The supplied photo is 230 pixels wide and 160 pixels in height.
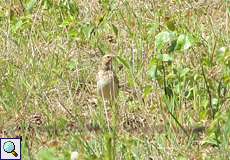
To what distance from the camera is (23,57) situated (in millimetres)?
5551

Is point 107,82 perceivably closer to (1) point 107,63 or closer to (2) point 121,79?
(1) point 107,63

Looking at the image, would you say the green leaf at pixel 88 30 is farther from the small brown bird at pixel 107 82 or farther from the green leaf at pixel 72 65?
the small brown bird at pixel 107 82

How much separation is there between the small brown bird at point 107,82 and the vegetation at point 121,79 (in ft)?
0.36

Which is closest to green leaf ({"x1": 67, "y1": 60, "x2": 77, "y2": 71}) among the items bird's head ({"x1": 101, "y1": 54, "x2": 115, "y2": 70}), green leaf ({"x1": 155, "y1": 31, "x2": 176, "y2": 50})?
bird's head ({"x1": 101, "y1": 54, "x2": 115, "y2": 70})

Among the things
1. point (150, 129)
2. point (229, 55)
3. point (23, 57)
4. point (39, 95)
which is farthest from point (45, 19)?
point (229, 55)

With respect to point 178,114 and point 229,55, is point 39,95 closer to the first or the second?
point 178,114

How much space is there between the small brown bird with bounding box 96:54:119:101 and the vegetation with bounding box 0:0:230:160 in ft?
0.36

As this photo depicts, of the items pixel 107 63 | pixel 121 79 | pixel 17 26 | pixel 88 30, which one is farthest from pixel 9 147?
pixel 17 26

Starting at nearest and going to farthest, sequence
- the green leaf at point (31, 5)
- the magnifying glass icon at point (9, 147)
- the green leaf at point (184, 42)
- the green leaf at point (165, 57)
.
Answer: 1. the magnifying glass icon at point (9, 147)
2. the green leaf at point (184, 42)
3. the green leaf at point (165, 57)
4. the green leaf at point (31, 5)

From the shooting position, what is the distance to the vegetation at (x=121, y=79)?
400cm

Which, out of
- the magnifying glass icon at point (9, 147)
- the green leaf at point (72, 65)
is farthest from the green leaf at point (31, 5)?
the magnifying glass icon at point (9, 147)

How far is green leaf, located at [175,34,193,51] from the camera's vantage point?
396 centimetres

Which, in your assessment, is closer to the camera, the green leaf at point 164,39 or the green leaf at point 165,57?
the green leaf at point 164,39

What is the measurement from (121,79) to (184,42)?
4.85ft
